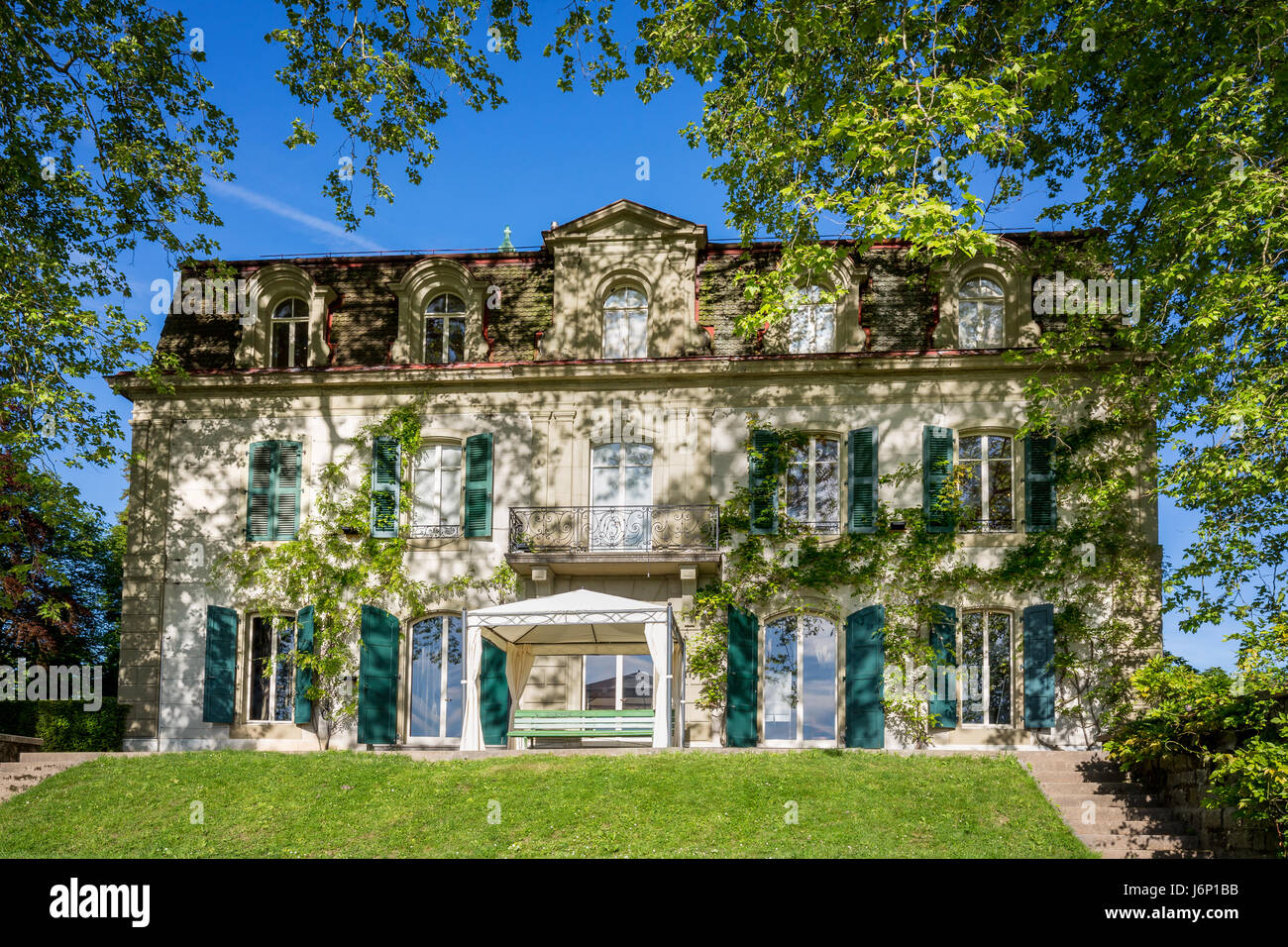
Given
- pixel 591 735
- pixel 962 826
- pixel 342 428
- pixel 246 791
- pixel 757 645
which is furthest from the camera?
pixel 342 428

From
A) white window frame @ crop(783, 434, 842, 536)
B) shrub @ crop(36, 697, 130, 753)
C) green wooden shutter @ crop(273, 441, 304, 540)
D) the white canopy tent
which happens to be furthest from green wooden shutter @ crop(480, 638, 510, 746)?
shrub @ crop(36, 697, 130, 753)

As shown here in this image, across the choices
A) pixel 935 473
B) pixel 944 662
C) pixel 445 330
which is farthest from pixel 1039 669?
pixel 445 330

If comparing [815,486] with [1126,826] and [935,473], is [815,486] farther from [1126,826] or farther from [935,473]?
[1126,826]

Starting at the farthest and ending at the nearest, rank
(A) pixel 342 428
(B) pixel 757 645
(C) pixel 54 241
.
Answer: (A) pixel 342 428 → (B) pixel 757 645 → (C) pixel 54 241

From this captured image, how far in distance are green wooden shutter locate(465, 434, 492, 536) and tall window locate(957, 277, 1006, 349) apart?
7.91 metres

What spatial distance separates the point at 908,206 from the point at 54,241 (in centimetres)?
1192

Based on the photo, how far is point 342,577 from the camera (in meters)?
19.0

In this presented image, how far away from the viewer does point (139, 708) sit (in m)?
19.0

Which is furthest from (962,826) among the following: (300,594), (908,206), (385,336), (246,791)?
(385,336)

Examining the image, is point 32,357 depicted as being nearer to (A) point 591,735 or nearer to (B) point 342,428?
(B) point 342,428

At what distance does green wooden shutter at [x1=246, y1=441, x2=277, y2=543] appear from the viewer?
1948 centimetres

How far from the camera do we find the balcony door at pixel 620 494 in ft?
60.8

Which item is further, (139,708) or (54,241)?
(139,708)

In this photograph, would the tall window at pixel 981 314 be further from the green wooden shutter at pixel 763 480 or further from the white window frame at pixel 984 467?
the green wooden shutter at pixel 763 480
